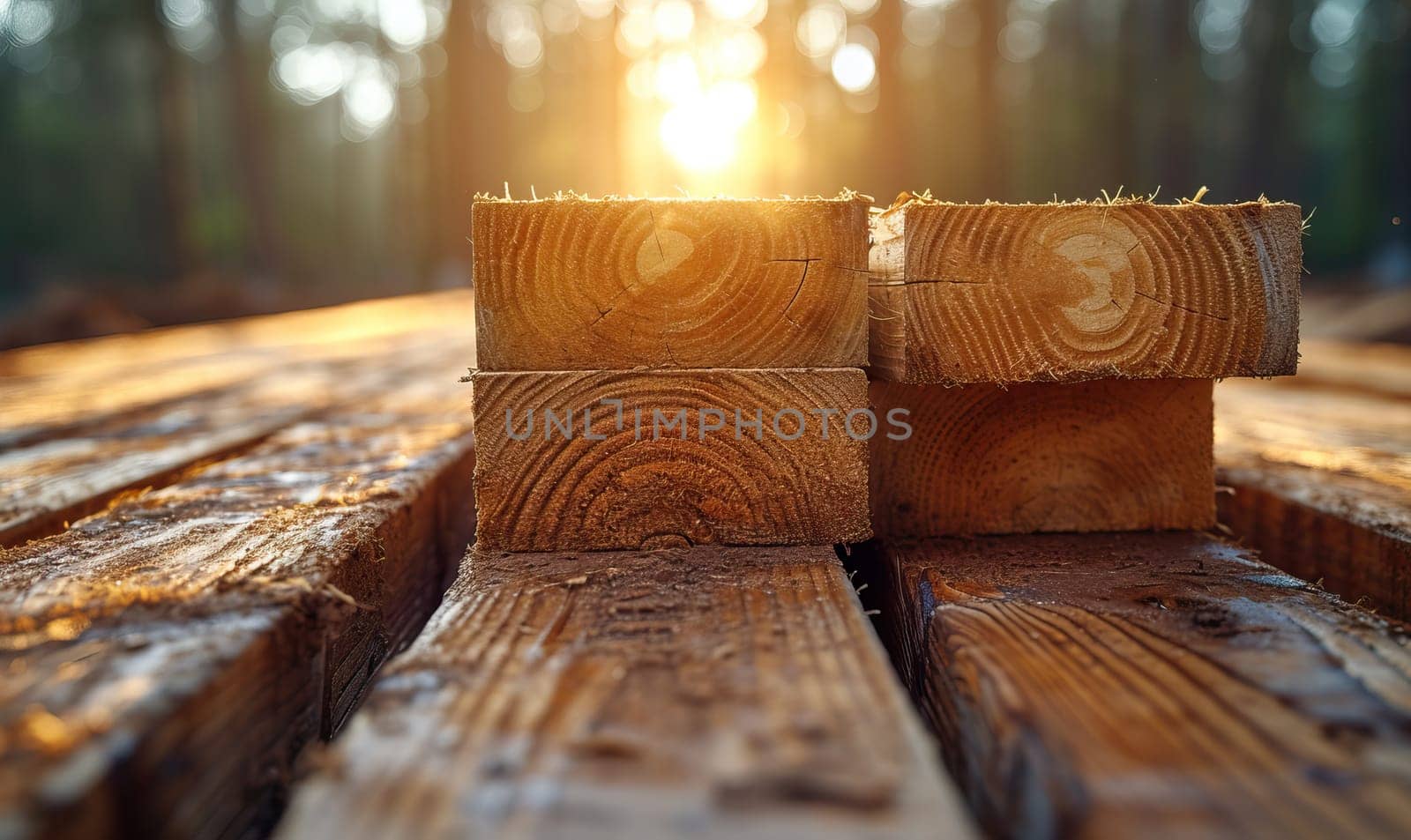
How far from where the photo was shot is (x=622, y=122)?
2417 centimetres

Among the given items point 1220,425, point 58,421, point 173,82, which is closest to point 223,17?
point 173,82

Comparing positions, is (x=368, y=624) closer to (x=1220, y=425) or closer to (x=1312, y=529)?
(x=1312, y=529)

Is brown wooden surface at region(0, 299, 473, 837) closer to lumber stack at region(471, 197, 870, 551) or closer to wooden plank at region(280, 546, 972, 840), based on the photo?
wooden plank at region(280, 546, 972, 840)

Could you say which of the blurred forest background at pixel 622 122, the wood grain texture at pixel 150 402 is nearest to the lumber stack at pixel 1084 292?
the wood grain texture at pixel 150 402

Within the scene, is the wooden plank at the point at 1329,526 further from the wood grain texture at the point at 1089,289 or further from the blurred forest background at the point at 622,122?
the blurred forest background at the point at 622,122

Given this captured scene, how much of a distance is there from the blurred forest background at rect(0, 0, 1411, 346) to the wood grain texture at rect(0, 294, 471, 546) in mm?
6513

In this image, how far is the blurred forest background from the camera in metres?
15.2

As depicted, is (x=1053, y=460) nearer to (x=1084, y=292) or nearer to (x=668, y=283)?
(x=1084, y=292)

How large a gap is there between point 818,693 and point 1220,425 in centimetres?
240

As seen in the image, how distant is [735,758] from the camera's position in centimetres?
83

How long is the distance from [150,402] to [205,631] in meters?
2.72

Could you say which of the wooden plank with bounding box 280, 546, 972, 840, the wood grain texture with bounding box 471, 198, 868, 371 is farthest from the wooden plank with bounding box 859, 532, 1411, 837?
the wood grain texture with bounding box 471, 198, 868, 371

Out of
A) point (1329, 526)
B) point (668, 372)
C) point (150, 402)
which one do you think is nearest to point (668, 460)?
point (668, 372)

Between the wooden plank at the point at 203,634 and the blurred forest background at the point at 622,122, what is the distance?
37.1 ft
